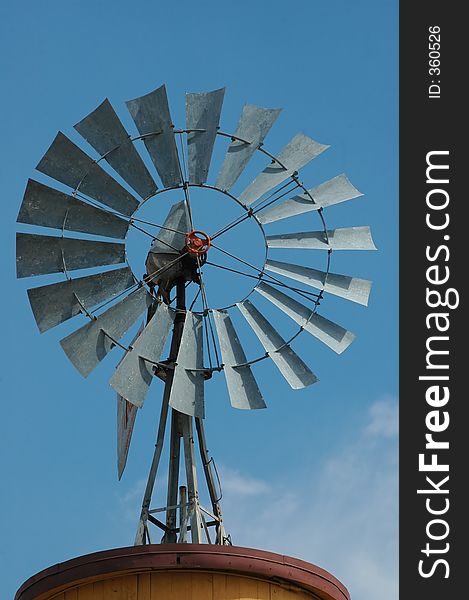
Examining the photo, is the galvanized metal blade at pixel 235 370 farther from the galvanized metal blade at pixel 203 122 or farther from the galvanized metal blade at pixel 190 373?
the galvanized metal blade at pixel 203 122

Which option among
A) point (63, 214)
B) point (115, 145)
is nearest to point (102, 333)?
point (63, 214)

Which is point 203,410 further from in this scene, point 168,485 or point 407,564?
point 407,564

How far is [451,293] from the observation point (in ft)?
53.6

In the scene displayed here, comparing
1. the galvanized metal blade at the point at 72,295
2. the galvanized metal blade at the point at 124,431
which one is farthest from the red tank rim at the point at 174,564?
the galvanized metal blade at the point at 72,295

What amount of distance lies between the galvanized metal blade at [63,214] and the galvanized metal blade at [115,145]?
519 millimetres

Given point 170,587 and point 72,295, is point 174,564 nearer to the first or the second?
point 170,587

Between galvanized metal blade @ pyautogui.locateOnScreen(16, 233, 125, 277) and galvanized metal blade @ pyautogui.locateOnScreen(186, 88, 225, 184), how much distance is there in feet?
4.65

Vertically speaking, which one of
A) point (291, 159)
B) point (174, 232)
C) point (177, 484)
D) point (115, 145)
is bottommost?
point (177, 484)

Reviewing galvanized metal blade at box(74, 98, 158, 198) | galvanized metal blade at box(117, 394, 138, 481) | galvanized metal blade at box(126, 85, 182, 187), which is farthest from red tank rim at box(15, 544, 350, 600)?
galvanized metal blade at box(126, 85, 182, 187)

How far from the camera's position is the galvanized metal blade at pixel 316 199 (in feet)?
54.3

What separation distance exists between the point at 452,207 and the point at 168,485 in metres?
4.61

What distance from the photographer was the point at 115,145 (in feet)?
52.8

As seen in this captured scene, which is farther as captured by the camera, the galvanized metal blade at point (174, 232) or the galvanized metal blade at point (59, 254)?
the galvanized metal blade at point (174, 232)

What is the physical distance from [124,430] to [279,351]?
218 cm
